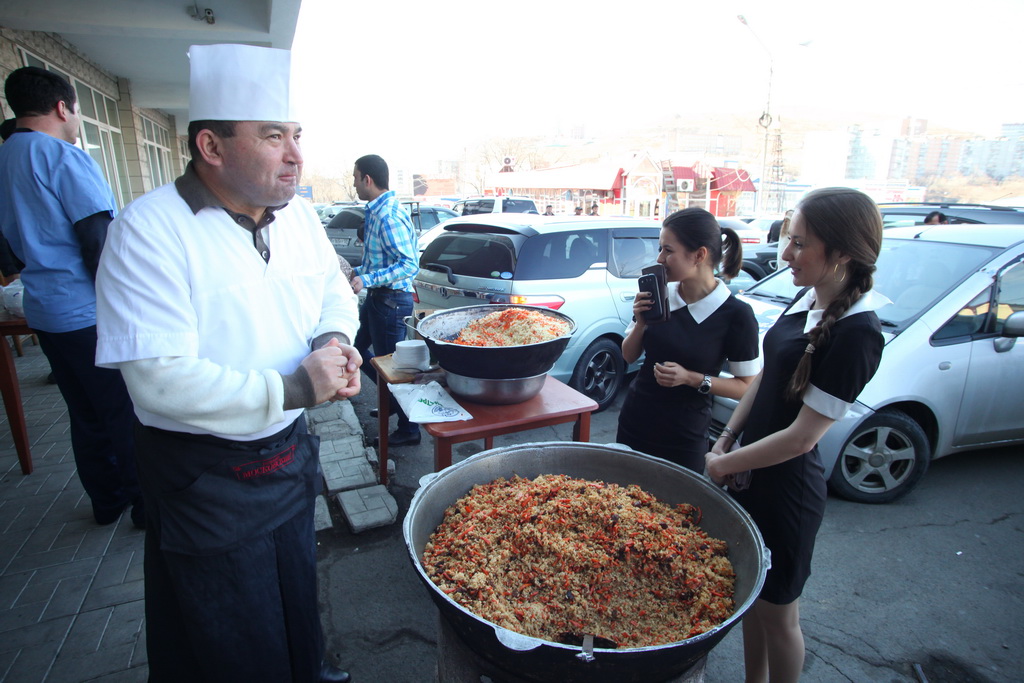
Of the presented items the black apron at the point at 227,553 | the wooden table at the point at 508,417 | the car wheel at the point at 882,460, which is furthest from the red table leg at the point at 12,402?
A: the car wheel at the point at 882,460

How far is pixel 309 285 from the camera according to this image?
5.91ft

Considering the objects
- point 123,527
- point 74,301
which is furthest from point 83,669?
point 74,301

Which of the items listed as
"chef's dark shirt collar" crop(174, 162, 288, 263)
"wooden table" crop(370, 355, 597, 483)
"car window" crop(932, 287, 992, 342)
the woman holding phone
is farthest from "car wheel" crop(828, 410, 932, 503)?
"chef's dark shirt collar" crop(174, 162, 288, 263)

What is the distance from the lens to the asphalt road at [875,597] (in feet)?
8.52

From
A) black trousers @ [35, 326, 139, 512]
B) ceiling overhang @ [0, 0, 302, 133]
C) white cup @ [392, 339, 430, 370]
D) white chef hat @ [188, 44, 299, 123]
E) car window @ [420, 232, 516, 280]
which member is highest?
ceiling overhang @ [0, 0, 302, 133]

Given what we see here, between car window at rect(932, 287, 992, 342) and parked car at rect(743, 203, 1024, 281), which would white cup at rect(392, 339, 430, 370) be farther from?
parked car at rect(743, 203, 1024, 281)

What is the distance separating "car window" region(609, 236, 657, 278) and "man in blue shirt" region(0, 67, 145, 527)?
446cm

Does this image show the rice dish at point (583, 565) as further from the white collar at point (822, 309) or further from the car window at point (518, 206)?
the car window at point (518, 206)

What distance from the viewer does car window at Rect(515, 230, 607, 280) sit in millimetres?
5320

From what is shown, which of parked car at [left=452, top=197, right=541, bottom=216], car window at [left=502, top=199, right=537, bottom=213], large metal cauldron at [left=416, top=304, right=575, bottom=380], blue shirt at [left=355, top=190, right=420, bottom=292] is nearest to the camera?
large metal cauldron at [left=416, top=304, right=575, bottom=380]

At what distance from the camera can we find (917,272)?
4344mm

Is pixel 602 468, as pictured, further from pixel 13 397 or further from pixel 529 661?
pixel 13 397

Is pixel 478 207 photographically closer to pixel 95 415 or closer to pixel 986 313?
pixel 986 313

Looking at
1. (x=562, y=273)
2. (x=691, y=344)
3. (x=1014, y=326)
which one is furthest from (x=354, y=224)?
(x=1014, y=326)
